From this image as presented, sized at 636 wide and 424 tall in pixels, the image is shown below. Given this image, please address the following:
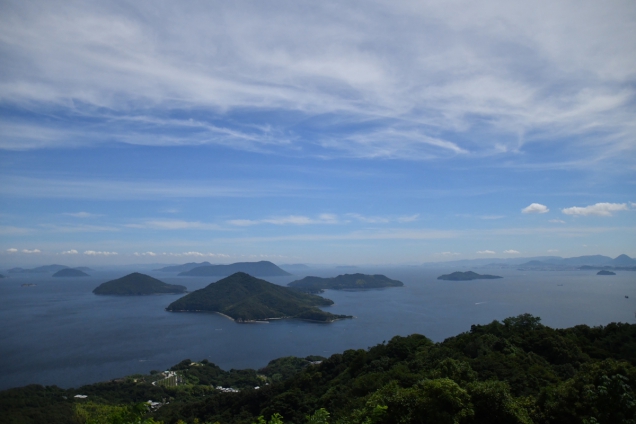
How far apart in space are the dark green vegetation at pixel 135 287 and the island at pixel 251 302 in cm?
3045

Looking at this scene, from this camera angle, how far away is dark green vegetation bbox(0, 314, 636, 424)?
727 cm

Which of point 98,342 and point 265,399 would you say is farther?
point 98,342

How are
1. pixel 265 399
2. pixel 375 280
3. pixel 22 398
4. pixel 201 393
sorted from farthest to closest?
pixel 375 280 < pixel 201 393 < pixel 22 398 < pixel 265 399

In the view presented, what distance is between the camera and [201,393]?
102ft

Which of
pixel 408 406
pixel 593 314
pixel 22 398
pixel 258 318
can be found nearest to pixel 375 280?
pixel 258 318

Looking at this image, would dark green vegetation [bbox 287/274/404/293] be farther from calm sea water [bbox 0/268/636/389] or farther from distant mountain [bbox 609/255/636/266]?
distant mountain [bbox 609/255/636/266]

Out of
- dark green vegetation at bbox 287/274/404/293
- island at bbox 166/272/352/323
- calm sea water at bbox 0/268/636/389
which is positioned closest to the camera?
calm sea water at bbox 0/268/636/389

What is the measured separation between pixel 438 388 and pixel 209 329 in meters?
61.3

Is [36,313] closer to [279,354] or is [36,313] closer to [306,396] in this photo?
[279,354]

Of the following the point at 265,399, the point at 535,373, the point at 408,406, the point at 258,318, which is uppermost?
the point at 408,406

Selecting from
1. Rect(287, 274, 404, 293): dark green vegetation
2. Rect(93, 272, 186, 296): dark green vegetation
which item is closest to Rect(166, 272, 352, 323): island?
Rect(93, 272, 186, 296): dark green vegetation

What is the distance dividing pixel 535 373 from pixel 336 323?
2147 inches

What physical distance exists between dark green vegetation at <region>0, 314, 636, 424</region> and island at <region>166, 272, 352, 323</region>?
1530 inches

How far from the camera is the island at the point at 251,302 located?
73688mm
